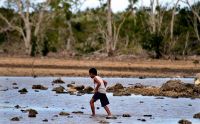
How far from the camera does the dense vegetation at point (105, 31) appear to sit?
59188 millimetres

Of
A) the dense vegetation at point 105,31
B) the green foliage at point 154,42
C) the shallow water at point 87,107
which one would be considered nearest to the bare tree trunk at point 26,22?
the dense vegetation at point 105,31

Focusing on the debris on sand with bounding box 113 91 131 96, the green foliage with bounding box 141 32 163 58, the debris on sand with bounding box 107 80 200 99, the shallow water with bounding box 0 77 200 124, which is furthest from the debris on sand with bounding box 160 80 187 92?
the green foliage with bounding box 141 32 163 58

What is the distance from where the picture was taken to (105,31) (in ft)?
228

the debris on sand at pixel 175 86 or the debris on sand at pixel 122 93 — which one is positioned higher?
the debris on sand at pixel 175 86

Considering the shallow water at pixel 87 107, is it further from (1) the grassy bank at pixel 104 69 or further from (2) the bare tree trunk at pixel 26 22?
(2) the bare tree trunk at pixel 26 22

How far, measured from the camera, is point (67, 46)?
82062 millimetres

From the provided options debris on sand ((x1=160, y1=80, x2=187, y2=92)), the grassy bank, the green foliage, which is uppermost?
the green foliage

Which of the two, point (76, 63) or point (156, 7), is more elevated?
point (156, 7)

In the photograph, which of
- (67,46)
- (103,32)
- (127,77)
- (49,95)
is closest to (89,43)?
(103,32)

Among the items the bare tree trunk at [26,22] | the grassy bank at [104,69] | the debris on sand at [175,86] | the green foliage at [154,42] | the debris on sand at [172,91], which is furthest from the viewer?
the bare tree trunk at [26,22]

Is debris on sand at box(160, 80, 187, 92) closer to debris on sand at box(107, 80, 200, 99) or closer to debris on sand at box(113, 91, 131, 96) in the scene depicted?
debris on sand at box(107, 80, 200, 99)

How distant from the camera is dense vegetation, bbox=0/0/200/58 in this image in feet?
194

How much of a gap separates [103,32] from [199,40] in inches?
412

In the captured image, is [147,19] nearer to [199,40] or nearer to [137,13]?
[137,13]
